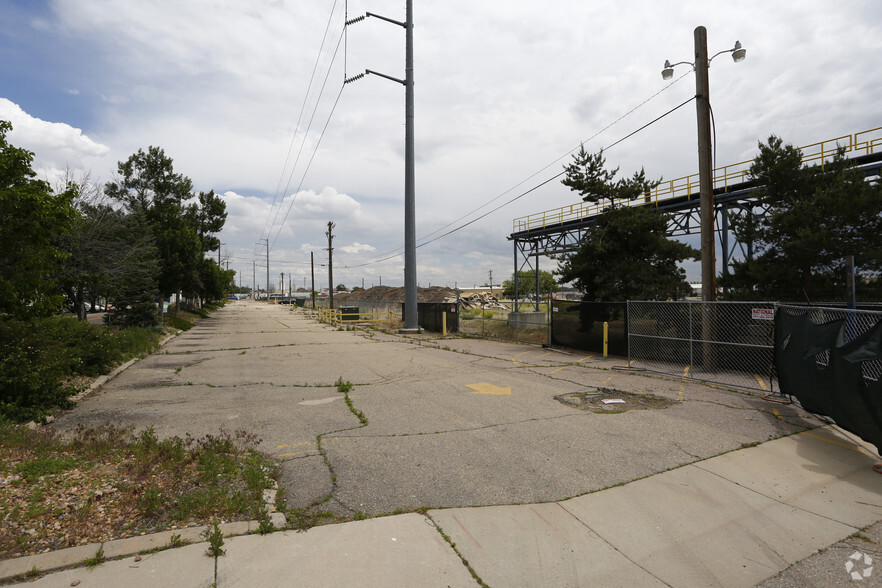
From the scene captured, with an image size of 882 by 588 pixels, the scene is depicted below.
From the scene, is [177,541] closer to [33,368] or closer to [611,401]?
[33,368]

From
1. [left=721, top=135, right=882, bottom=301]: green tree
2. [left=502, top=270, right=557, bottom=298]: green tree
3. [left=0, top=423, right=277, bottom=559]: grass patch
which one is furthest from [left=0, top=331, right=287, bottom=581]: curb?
[left=502, top=270, right=557, bottom=298]: green tree

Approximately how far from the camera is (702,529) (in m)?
3.91

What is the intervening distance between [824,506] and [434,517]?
363cm

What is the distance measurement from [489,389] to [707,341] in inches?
204

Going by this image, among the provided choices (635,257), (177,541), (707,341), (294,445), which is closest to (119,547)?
(177,541)

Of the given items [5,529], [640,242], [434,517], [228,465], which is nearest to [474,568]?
[434,517]

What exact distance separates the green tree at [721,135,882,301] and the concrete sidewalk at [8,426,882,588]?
10268 millimetres

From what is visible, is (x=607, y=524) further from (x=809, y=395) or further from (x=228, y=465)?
(x=809, y=395)

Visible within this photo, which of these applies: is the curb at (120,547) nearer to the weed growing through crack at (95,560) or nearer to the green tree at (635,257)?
the weed growing through crack at (95,560)

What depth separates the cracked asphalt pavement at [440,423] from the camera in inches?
188

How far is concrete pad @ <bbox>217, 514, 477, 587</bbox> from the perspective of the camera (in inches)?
123

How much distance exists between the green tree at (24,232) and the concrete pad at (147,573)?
5493 millimetres

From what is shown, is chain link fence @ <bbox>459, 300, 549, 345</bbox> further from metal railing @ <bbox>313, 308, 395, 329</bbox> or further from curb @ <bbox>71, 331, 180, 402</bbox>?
curb @ <bbox>71, 331, 180, 402</bbox>

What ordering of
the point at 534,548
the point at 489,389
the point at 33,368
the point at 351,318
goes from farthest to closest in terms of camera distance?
the point at 351,318 < the point at 489,389 < the point at 33,368 < the point at 534,548
